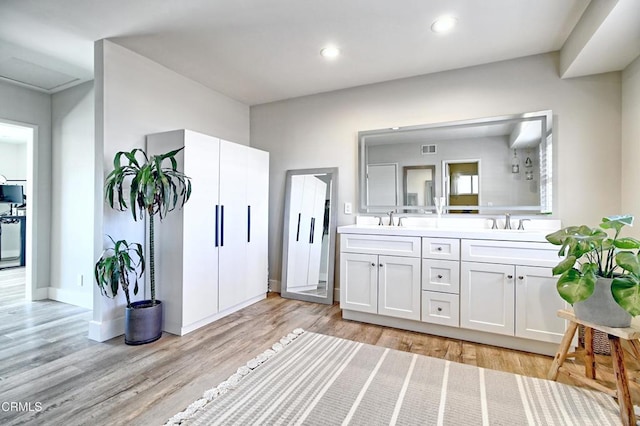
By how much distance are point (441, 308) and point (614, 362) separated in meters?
1.12

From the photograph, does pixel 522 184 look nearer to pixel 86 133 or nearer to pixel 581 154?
pixel 581 154

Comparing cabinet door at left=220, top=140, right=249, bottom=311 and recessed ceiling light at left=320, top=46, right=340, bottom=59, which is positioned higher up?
recessed ceiling light at left=320, top=46, right=340, bottom=59

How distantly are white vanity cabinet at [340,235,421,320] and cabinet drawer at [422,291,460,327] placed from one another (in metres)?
0.07

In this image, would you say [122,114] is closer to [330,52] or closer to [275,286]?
[330,52]

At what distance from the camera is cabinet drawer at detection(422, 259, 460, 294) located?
2535mm

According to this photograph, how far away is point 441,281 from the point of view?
2592 millimetres

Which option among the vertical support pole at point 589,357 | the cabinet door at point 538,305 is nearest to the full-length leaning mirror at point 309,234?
the cabinet door at point 538,305

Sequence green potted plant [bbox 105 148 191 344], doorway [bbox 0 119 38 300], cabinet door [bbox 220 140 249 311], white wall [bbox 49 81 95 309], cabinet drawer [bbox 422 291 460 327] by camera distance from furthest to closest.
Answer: doorway [bbox 0 119 38 300], white wall [bbox 49 81 95 309], cabinet door [bbox 220 140 249 311], cabinet drawer [bbox 422 291 460 327], green potted plant [bbox 105 148 191 344]

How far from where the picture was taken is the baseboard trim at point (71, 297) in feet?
11.2

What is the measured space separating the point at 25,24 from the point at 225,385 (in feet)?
10.2

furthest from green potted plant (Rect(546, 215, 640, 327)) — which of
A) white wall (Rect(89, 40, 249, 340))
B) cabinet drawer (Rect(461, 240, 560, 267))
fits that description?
white wall (Rect(89, 40, 249, 340))

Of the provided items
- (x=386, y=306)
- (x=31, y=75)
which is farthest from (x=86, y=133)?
(x=386, y=306)

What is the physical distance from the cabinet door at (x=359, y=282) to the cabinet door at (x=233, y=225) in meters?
1.14

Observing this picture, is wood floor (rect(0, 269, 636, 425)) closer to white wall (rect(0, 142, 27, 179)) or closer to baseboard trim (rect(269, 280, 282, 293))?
baseboard trim (rect(269, 280, 282, 293))
